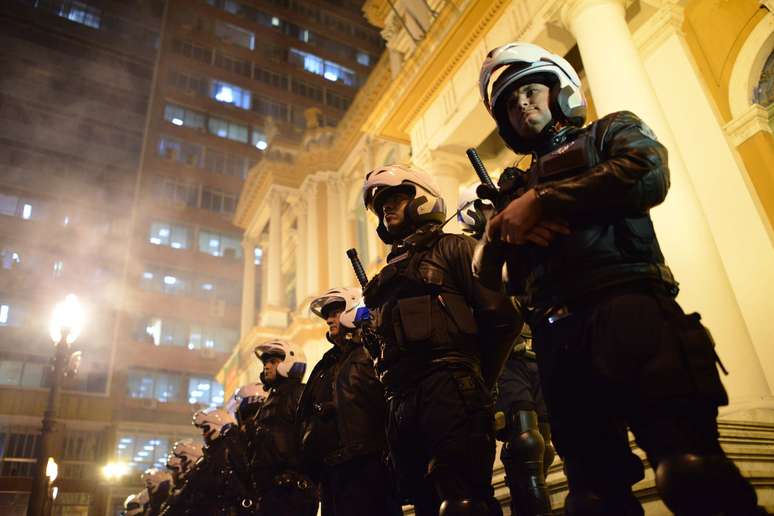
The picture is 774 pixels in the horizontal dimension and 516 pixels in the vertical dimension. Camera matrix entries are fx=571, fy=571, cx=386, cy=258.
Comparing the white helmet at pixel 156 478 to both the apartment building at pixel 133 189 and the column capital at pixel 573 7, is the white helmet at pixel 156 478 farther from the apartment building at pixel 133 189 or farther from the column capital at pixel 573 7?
the apartment building at pixel 133 189

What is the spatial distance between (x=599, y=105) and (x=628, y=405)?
6.73 m

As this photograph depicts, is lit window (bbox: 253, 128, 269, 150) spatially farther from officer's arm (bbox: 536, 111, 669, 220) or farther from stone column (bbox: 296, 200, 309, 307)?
officer's arm (bbox: 536, 111, 669, 220)

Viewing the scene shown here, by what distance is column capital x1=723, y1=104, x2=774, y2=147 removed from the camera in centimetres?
852

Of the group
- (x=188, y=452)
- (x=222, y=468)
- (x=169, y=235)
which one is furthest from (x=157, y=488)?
(x=169, y=235)

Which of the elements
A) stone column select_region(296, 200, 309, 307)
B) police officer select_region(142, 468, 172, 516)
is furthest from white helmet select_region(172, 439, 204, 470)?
stone column select_region(296, 200, 309, 307)

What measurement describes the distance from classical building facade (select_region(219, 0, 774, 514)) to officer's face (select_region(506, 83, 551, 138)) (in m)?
2.41

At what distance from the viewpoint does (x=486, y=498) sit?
277cm

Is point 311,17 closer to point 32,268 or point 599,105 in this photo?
point 32,268

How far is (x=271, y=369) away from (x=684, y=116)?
740cm

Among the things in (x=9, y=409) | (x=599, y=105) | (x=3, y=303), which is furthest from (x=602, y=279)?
(x=3, y=303)

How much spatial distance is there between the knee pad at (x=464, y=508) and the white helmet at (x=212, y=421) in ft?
20.6

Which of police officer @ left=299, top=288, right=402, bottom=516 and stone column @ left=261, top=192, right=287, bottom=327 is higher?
stone column @ left=261, top=192, right=287, bottom=327

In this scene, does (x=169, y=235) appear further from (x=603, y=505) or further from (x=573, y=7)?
(x=603, y=505)

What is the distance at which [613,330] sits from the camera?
1.97m
